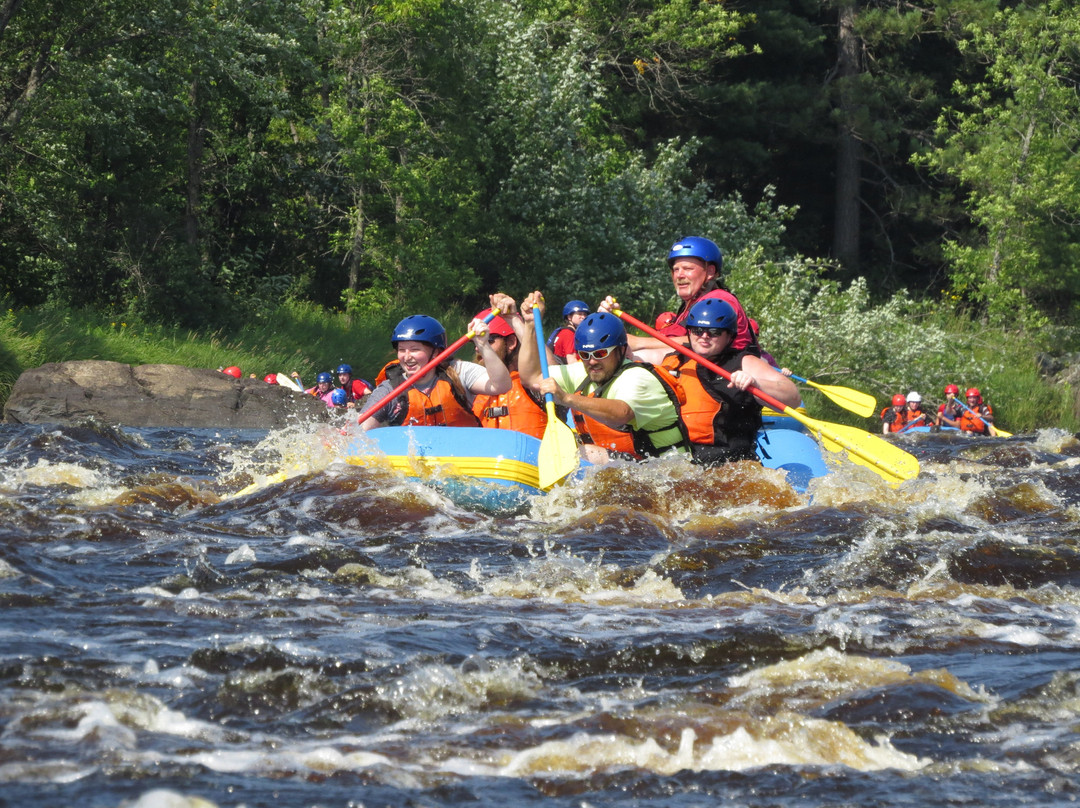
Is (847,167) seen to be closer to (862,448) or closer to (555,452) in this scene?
(862,448)

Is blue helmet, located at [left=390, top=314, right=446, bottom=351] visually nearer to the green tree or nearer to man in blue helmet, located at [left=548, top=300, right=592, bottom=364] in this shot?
man in blue helmet, located at [left=548, top=300, right=592, bottom=364]

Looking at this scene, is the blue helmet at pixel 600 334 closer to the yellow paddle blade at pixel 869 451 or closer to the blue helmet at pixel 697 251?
the yellow paddle blade at pixel 869 451

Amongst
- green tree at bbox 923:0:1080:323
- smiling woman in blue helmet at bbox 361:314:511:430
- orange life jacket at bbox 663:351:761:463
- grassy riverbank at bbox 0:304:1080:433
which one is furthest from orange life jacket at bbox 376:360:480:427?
green tree at bbox 923:0:1080:323

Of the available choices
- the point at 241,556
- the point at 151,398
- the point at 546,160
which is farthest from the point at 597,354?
the point at 546,160

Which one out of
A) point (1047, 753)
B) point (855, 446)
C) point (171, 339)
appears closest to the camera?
→ point (1047, 753)

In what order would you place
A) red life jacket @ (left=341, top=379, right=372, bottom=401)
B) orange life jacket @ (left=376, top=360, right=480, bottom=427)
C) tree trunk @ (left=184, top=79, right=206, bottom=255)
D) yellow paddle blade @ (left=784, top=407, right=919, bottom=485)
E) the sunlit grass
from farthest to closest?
1. tree trunk @ (left=184, top=79, right=206, bottom=255)
2. red life jacket @ (left=341, top=379, right=372, bottom=401)
3. the sunlit grass
4. yellow paddle blade @ (left=784, top=407, right=919, bottom=485)
5. orange life jacket @ (left=376, top=360, right=480, bottom=427)

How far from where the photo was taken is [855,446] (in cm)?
877

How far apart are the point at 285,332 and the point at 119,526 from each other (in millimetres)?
15677

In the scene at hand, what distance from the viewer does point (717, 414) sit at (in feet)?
26.5

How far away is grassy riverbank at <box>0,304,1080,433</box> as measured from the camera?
17.5 m

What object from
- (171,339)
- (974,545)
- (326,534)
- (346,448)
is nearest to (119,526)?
(326,534)

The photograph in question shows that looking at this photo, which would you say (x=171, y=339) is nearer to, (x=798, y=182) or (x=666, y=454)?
(x=666, y=454)

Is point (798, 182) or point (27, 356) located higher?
point (798, 182)

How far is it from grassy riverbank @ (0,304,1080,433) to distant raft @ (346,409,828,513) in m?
9.99
